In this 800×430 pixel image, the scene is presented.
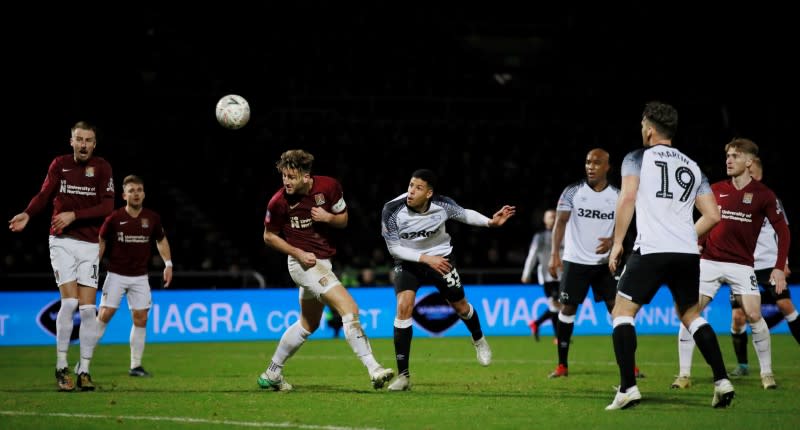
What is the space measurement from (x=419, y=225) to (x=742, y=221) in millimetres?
3345

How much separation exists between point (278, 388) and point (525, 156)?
2125 cm

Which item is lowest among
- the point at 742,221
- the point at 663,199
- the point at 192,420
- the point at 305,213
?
the point at 192,420

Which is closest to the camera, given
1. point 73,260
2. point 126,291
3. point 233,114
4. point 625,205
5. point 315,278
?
point 625,205

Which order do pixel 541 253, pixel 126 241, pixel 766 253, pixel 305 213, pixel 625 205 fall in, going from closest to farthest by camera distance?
1. pixel 625 205
2. pixel 305 213
3. pixel 766 253
4. pixel 126 241
5. pixel 541 253

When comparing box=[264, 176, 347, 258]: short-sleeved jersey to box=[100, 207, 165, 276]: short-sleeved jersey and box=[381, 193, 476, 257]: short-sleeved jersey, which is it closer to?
Answer: box=[381, 193, 476, 257]: short-sleeved jersey

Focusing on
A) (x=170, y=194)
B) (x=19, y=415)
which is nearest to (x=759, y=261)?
(x=19, y=415)

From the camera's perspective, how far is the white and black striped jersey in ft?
34.6

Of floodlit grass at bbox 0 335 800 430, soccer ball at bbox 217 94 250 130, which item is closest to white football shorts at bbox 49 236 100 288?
floodlit grass at bbox 0 335 800 430

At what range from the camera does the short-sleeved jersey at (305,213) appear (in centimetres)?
977

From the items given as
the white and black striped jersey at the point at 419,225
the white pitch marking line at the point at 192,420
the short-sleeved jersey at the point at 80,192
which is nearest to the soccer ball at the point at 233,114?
the short-sleeved jersey at the point at 80,192

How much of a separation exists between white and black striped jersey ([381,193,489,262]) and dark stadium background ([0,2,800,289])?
40.9 feet

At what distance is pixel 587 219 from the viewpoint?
474 inches

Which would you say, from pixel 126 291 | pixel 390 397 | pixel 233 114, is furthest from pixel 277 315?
pixel 390 397

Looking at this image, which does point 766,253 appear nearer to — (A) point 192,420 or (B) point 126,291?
(A) point 192,420
